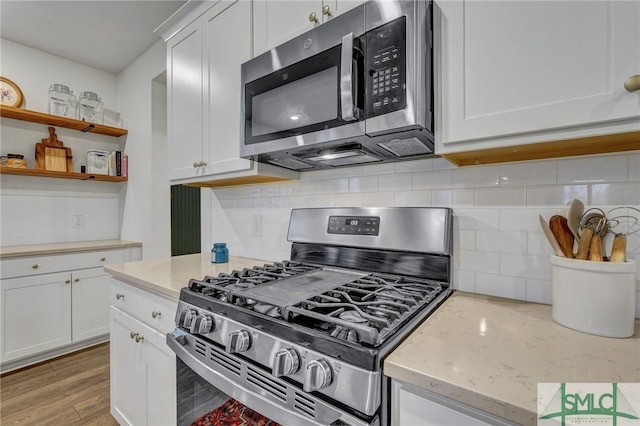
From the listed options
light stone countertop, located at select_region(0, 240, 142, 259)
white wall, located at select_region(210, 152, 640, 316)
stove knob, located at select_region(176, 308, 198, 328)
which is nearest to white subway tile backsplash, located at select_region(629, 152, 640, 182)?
white wall, located at select_region(210, 152, 640, 316)

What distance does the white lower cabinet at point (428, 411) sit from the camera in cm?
53

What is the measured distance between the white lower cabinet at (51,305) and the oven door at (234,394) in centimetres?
217

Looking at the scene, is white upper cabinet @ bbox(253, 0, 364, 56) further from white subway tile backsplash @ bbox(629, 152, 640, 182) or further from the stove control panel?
white subway tile backsplash @ bbox(629, 152, 640, 182)

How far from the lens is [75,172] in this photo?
2.89 m

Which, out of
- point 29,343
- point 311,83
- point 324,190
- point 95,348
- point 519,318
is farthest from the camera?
point 95,348

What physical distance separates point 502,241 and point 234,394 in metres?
1.02

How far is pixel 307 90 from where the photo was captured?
3.76 feet

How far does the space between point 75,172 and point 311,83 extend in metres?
2.98

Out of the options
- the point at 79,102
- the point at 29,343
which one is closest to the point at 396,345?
the point at 29,343

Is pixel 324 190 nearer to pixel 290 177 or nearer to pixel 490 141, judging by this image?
pixel 290 177

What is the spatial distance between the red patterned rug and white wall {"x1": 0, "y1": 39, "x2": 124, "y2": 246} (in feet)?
9.47

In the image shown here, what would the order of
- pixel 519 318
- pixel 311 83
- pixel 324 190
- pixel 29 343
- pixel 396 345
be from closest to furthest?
pixel 396 345 < pixel 519 318 < pixel 311 83 < pixel 324 190 < pixel 29 343

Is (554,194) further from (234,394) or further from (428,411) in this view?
(234,394)

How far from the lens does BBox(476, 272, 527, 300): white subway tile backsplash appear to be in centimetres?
101
